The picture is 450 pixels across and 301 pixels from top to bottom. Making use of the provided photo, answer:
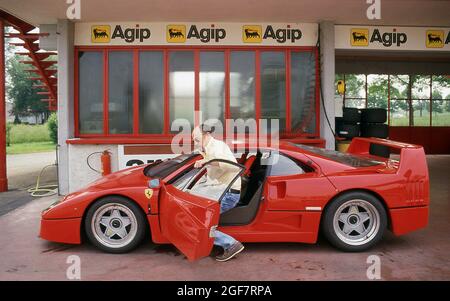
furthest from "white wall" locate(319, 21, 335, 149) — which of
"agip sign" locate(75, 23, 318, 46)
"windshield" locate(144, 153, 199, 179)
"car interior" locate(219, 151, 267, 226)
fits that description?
"windshield" locate(144, 153, 199, 179)

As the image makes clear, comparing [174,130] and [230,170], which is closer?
[230,170]

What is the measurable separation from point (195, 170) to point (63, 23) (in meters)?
5.18

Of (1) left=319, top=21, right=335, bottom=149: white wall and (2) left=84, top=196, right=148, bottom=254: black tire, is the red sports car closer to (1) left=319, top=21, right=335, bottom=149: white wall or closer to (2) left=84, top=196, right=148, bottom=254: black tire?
(2) left=84, top=196, right=148, bottom=254: black tire

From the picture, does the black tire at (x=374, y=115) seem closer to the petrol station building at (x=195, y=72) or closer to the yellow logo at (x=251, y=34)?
the petrol station building at (x=195, y=72)

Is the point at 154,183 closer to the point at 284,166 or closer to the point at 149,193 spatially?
the point at 149,193

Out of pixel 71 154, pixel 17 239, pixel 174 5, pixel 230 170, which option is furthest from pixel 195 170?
pixel 71 154

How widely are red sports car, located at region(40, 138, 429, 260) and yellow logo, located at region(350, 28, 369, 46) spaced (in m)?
4.60

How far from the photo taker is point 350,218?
15.1 feet

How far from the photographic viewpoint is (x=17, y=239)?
5199mm

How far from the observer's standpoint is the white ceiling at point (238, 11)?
23.8ft

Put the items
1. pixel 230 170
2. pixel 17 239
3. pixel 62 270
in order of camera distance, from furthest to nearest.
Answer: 1. pixel 17 239
2. pixel 230 170
3. pixel 62 270
